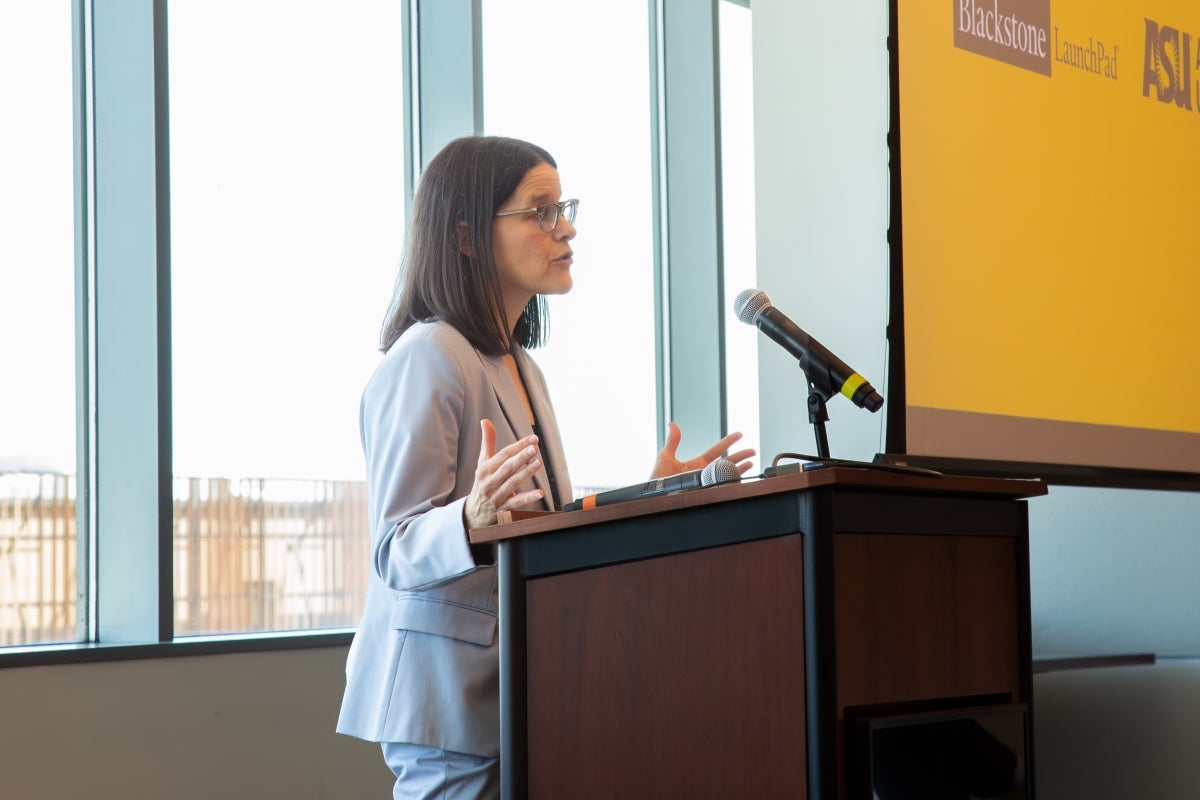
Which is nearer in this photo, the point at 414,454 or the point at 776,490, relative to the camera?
the point at 776,490

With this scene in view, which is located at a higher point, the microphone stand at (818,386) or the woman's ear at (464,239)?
the woman's ear at (464,239)

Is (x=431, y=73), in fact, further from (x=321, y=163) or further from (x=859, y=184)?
(x=859, y=184)

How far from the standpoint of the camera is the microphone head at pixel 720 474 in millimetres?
1256

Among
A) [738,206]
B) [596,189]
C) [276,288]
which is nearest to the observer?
[276,288]

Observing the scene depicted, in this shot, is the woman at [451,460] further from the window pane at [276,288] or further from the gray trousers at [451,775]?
the window pane at [276,288]

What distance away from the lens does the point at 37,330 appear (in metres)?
2.72

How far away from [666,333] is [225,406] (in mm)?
1713

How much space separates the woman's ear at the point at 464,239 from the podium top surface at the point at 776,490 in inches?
23.8

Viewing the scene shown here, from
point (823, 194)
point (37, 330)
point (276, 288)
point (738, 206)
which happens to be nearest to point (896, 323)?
point (823, 194)

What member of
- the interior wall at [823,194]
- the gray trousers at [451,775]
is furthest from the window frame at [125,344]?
the interior wall at [823,194]

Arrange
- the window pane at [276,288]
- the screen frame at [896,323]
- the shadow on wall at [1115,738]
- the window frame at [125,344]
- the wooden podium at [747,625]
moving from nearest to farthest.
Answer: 1. the wooden podium at [747,625]
2. the screen frame at [896,323]
3. the shadow on wall at [1115,738]
4. the window frame at [125,344]
5. the window pane at [276,288]

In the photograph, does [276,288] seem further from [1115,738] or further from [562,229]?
[1115,738]

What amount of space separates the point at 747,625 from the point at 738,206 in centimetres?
335

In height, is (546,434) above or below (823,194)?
below
